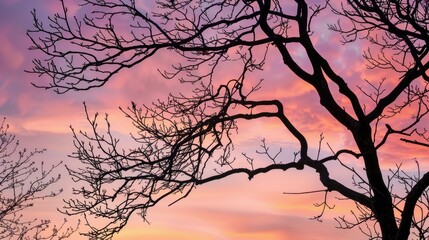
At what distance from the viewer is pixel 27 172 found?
14164mm

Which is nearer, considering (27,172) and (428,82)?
(428,82)

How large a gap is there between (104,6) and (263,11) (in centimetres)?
252

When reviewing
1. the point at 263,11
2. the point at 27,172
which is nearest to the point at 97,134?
the point at 263,11

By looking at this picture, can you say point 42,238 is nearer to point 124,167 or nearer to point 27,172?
point 27,172

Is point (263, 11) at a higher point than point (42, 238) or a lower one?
higher

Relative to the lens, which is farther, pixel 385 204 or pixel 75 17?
pixel 75 17

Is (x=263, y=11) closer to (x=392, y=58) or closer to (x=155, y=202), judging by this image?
(x=392, y=58)

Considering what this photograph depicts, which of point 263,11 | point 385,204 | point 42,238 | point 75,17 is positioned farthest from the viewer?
point 42,238

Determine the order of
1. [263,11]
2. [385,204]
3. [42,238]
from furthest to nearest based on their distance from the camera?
1. [42,238]
2. [263,11]
3. [385,204]

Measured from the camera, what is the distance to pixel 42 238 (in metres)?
14.1

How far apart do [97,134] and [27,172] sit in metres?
6.62

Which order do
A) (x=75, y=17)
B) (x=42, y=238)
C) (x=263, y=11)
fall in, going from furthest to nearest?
(x=42, y=238) < (x=263, y=11) < (x=75, y=17)

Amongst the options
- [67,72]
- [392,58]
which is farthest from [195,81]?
[392,58]

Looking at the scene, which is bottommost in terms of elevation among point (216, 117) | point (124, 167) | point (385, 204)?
point (385, 204)
